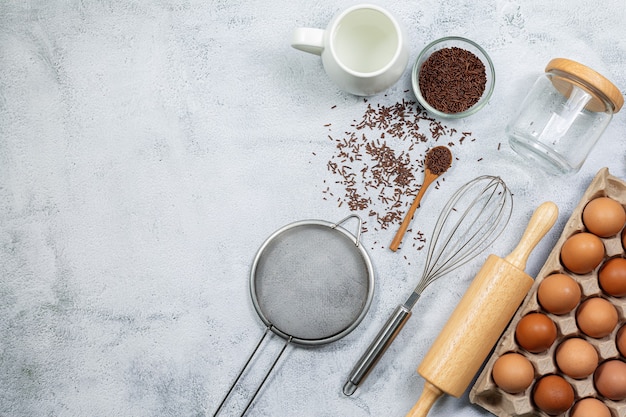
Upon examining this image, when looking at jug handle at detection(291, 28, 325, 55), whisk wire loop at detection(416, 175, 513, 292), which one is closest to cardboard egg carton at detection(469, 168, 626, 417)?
whisk wire loop at detection(416, 175, 513, 292)

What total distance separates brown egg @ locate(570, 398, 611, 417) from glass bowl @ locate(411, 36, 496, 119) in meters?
0.51

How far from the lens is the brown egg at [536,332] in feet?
3.11

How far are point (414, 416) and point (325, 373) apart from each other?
18cm

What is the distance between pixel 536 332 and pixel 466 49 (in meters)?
0.51

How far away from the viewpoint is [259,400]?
107 centimetres

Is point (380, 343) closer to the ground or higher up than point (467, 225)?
closer to the ground

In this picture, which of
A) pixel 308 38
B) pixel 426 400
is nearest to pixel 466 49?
pixel 308 38

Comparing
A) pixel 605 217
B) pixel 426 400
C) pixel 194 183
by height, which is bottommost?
pixel 426 400

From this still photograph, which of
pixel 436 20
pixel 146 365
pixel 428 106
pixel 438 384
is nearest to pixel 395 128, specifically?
pixel 428 106

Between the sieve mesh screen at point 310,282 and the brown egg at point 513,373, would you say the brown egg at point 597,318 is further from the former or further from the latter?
the sieve mesh screen at point 310,282

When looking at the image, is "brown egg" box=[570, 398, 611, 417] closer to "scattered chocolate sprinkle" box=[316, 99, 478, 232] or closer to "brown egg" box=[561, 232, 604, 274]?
"brown egg" box=[561, 232, 604, 274]

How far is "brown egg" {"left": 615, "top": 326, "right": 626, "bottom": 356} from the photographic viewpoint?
0.95 m

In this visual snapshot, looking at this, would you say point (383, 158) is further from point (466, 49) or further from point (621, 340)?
point (621, 340)

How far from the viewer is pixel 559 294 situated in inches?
37.3
